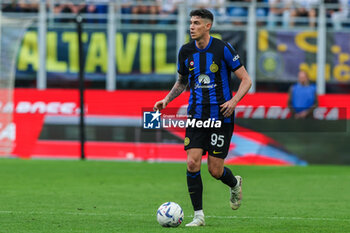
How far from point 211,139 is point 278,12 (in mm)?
11157

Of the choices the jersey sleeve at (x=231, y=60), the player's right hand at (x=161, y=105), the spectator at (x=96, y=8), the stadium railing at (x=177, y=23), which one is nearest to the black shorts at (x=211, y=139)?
the player's right hand at (x=161, y=105)

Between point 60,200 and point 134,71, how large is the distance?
27.3 feet

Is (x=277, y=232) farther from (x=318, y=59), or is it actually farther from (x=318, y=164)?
(x=318, y=59)

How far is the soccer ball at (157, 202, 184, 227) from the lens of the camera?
26.0 ft

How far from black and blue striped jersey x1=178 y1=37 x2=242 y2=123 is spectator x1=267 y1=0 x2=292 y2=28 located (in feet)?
34.3

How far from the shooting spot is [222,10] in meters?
18.6

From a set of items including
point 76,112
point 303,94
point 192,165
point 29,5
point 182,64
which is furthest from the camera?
point 29,5

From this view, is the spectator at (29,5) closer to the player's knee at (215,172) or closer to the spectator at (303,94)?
the spectator at (303,94)

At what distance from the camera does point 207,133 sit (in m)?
8.23

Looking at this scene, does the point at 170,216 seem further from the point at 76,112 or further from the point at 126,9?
the point at 126,9

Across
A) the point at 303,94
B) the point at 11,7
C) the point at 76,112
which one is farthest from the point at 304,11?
the point at 11,7

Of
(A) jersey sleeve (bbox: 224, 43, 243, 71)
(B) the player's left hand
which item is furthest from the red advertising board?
(B) the player's left hand

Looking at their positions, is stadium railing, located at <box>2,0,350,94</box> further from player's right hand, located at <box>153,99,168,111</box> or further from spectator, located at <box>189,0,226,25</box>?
player's right hand, located at <box>153,99,168,111</box>

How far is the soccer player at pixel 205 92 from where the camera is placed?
8148mm
